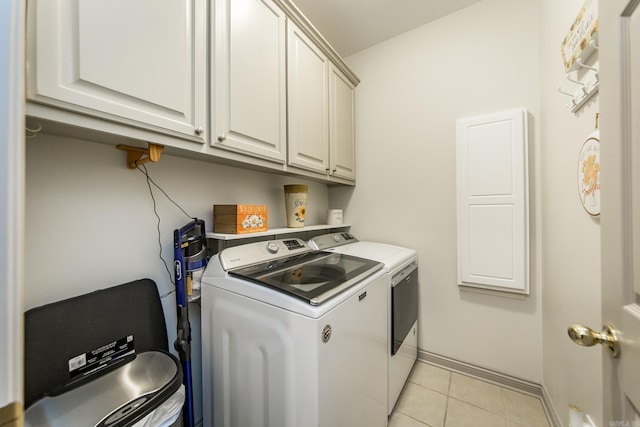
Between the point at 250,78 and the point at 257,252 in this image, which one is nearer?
the point at 250,78

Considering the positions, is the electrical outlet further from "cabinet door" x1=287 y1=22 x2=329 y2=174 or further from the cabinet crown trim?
the cabinet crown trim

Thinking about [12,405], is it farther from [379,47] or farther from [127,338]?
[379,47]

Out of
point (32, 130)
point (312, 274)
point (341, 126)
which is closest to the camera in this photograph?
point (32, 130)

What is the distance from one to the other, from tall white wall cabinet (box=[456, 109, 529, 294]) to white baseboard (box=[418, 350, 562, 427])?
659 mm

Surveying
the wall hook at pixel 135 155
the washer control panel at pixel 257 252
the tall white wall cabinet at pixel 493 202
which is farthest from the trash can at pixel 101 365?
the tall white wall cabinet at pixel 493 202

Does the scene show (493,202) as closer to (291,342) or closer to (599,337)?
(599,337)

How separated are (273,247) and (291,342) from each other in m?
0.68

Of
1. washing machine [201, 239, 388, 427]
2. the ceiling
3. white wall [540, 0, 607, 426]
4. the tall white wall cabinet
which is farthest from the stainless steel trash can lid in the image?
the ceiling

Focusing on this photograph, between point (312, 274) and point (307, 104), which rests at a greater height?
point (307, 104)

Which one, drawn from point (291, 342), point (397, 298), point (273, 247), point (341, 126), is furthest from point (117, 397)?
point (341, 126)

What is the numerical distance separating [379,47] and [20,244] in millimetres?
2648

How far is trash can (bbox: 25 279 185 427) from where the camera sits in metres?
0.75

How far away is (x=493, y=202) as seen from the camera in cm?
167

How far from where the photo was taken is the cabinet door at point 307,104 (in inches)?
59.5
